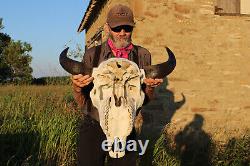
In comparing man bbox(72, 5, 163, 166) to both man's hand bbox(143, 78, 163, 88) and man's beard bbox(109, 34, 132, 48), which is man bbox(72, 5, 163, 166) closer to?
man's beard bbox(109, 34, 132, 48)

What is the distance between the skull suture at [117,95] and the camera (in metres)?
3.03

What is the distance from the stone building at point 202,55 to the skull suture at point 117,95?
4682 mm

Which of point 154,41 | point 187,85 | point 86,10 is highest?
point 86,10

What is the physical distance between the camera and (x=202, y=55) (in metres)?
8.30

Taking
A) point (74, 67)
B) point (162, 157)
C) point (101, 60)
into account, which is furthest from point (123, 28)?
point (162, 157)

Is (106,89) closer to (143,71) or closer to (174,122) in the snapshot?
(143,71)

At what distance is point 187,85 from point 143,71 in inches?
198

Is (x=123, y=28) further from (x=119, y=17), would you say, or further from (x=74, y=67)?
(x=74, y=67)

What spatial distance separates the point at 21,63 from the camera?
33406mm

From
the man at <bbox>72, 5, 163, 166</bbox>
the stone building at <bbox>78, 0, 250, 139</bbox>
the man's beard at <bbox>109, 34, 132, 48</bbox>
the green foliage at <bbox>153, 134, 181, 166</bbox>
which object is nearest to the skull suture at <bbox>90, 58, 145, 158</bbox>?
the man at <bbox>72, 5, 163, 166</bbox>

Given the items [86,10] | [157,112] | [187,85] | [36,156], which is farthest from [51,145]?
[86,10]

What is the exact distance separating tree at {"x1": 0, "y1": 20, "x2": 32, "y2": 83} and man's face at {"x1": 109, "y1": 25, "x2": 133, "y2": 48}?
28.4 m

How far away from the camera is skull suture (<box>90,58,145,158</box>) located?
3025 millimetres

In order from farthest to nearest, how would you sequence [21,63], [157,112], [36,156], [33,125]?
1. [21,63]
2. [157,112]
3. [33,125]
4. [36,156]
